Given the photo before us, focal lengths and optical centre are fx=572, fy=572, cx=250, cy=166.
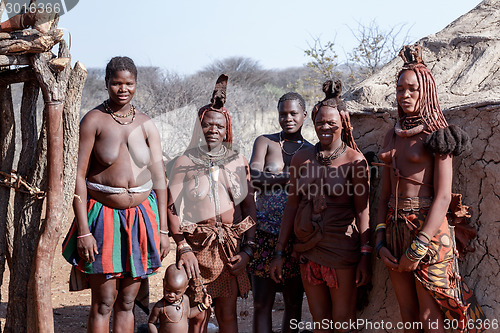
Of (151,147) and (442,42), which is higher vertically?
(442,42)

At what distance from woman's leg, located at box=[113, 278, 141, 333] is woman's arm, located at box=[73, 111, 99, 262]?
28 cm

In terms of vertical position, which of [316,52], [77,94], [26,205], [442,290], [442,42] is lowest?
[442,290]

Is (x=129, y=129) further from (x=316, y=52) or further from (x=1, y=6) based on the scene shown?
(x=316, y=52)

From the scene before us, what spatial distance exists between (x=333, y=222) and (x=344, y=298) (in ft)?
1.52

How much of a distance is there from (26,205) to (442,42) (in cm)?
306

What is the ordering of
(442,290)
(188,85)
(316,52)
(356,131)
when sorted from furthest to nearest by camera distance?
1. (188,85)
2. (316,52)
3. (356,131)
4. (442,290)

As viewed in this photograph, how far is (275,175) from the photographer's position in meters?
3.96

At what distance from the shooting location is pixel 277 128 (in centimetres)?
1534

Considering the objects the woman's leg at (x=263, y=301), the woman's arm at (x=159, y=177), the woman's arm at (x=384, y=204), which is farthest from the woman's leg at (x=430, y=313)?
the woman's arm at (x=159, y=177)

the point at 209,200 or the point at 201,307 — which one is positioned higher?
the point at 209,200

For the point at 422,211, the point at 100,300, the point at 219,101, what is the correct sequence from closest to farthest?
the point at 422,211 < the point at 100,300 < the point at 219,101

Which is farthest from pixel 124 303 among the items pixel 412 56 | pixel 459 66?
pixel 459 66

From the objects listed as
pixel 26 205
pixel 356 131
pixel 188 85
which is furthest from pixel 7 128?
pixel 188 85
